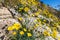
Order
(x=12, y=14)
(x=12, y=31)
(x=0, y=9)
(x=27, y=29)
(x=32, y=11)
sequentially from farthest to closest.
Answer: (x=32, y=11), (x=12, y=14), (x=0, y=9), (x=27, y=29), (x=12, y=31)

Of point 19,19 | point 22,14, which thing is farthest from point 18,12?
point 19,19

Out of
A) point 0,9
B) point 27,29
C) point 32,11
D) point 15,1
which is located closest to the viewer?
point 27,29

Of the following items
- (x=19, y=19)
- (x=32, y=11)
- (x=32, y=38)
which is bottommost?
(x=32, y=38)

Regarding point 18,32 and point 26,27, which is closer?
point 18,32

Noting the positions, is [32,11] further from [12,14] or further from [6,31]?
[6,31]

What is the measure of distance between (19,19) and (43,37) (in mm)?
863

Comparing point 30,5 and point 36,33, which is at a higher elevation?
point 30,5

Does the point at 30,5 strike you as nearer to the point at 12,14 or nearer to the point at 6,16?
→ the point at 12,14

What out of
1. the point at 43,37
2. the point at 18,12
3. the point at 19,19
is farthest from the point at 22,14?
the point at 43,37

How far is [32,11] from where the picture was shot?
26.1 ft

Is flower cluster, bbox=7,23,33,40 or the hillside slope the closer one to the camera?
flower cluster, bbox=7,23,33,40

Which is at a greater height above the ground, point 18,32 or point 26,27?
point 26,27

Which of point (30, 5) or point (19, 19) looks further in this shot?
point (30, 5)

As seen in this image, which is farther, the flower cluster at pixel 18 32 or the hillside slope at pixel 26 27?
the hillside slope at pixel 26 27
